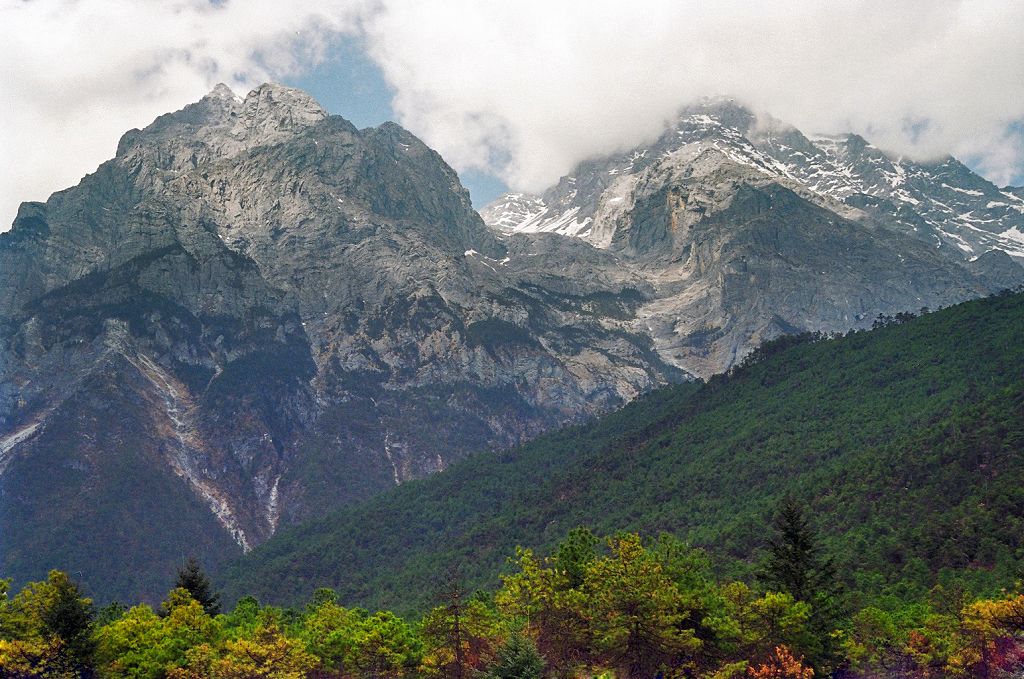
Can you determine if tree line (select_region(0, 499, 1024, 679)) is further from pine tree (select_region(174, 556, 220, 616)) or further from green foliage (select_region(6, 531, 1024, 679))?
pine tree (select_region(174, 556, 220, 616))

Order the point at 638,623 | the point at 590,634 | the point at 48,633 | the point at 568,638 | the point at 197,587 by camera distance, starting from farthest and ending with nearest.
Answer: the point at 197,587 < the point at 568,638 < the point at 590,634 < the point at 48,633 < the point at 638,623

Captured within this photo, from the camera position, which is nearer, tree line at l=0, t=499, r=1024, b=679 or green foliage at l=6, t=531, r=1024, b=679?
green foliage at l=6, t=531, r=1024, b=679

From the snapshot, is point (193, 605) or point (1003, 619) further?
point (193, 605)

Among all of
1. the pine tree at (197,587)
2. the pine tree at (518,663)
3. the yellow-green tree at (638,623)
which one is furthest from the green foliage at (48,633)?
the yellow-green tree at (638,623)

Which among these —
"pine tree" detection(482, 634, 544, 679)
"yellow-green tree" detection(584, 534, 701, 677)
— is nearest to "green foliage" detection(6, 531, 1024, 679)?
"yellow-green tree" detection(584, 534, 701, 677)

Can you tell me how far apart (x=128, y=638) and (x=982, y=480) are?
149 metres

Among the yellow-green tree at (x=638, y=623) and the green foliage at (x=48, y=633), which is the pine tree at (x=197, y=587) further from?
the yellow-green tree at (x=638, y=623)

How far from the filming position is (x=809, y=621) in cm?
9775

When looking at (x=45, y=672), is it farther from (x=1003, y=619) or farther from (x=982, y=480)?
(x=982, y=480)

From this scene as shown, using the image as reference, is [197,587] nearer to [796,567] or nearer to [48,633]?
[48,633]

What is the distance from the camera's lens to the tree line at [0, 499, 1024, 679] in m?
91.8

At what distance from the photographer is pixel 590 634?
94.9 metres

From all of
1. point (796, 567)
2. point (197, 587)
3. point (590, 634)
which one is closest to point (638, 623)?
point (590, 634)

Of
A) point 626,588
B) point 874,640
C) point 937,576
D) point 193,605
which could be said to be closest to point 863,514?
point 937,576
